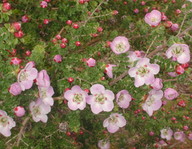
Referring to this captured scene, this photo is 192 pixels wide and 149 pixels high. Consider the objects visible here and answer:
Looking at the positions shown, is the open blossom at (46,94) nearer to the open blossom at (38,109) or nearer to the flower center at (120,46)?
the open blossom at (38,109)

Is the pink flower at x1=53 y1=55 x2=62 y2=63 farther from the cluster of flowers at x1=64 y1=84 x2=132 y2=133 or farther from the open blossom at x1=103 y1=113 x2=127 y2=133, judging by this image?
the open blossom at x1=103 y1=113 x2=127 y2=133

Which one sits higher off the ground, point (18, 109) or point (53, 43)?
point (53, 43)

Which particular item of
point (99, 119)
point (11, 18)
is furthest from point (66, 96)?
point (11, 18)

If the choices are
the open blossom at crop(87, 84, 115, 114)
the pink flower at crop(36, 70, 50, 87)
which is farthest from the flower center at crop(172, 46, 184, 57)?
the pink flower at crop(36, 70, 50, 87)

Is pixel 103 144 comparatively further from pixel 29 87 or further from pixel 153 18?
pixel 29 87

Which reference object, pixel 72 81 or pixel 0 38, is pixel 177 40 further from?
pixel 0 38

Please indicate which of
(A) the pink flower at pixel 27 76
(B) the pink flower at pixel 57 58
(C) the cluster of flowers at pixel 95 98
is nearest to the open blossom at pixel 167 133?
(C) the cluster of flowers at pixel 95 98
